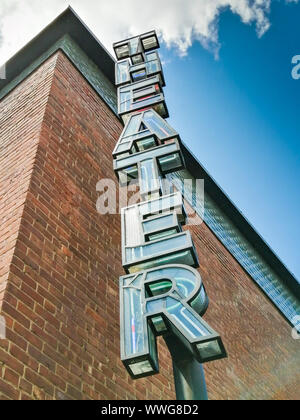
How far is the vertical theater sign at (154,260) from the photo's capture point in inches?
124

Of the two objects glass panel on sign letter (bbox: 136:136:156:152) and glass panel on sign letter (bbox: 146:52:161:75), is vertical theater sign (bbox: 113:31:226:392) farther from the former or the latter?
glass panel on sign letter (bbox: 146:52:161:75)

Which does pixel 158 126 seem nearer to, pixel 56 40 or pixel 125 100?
pixel 125 100

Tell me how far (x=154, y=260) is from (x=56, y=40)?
5879 millimetres

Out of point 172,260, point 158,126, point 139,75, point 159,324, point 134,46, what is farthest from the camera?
point 134,46

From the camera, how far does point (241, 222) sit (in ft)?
38.7

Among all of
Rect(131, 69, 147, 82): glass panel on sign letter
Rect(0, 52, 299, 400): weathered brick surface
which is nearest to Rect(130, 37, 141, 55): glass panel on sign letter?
Rect(131, 69, 147, 82): glass panel on sign letter

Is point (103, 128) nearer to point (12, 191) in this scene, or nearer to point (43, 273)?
point (12, 191)

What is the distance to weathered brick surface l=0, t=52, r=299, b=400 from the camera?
334 centimetres

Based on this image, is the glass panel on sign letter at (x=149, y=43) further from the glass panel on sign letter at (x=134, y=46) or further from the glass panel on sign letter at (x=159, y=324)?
the glass panel on sign letter at (x=159, y=324)

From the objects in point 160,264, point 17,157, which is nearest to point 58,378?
point 160,264

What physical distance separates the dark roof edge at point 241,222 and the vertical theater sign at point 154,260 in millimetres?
4182

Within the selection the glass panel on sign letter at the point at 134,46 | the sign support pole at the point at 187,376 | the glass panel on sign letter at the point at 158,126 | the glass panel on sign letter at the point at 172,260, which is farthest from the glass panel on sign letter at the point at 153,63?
the sign support pole at the point at 187,376

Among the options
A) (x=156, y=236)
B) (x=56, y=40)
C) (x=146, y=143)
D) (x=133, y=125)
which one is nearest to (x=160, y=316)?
(x=156, y=236)

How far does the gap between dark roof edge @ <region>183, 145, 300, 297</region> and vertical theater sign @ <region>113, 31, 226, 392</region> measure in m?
4.18
